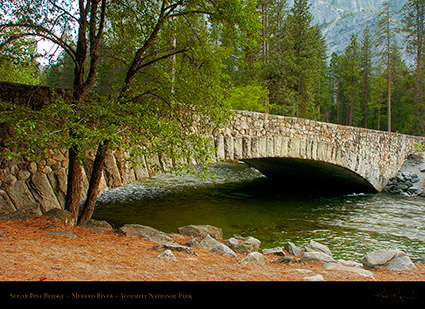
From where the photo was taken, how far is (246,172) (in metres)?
20.4

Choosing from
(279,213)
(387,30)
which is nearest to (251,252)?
(279,213)

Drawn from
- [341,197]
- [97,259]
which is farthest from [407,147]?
[97,259]

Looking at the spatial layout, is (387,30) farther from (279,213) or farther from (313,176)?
(279,213)

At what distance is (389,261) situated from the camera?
15.1 feet

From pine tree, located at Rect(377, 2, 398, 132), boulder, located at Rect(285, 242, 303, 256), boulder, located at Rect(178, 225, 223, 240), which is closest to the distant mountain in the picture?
pine tree, located at Rect(377, 2, 398, 132)

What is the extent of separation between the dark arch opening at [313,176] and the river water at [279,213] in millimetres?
831

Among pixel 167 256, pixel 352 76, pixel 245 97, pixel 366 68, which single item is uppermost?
pixel 366 68

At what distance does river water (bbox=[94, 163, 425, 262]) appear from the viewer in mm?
7191

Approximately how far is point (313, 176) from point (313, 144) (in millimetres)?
4986

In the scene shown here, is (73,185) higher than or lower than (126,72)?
lower

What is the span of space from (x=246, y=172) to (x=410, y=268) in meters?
16.2
